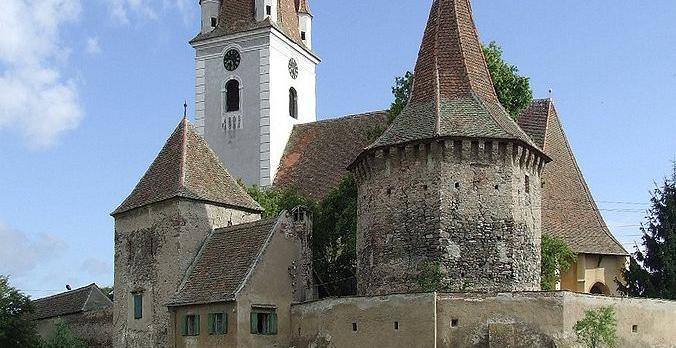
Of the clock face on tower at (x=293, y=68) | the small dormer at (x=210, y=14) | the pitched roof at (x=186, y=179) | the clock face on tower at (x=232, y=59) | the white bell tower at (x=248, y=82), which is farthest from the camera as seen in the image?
the clock face on tower at (x=293, y=68)

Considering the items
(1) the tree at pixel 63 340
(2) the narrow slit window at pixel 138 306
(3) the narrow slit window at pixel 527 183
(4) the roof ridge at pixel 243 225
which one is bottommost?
(1) the tree at pixel 63 340

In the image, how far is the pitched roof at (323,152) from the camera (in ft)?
183

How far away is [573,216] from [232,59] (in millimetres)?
26517

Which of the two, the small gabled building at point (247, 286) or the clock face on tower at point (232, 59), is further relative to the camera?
the clock face on tower at point (232, 59)

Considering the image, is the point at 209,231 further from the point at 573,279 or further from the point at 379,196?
the point at 573,279

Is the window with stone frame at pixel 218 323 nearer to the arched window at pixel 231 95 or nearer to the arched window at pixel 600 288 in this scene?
the arched window at pixel 600 288

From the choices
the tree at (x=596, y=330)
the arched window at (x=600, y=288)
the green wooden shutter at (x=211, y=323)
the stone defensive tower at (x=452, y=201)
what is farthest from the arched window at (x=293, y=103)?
the tree at (x=596, y=330)

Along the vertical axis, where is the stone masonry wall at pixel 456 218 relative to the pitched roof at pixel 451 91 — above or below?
below

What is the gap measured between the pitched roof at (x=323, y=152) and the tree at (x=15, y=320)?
14.5 metres

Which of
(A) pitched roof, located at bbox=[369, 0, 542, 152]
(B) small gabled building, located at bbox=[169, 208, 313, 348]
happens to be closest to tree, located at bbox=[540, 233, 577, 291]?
(A) pitched roof, located at bbox=[369, 0, 542, 152]

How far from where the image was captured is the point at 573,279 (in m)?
42.9

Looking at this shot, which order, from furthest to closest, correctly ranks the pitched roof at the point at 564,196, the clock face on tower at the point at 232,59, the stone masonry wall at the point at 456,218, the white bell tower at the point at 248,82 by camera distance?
the clock face on tower at the point at 232,59 → the white bell tower at the point at 248,82 → the pitched roof at the point at 564,196 → the stone masonry wall at the point at 456,218

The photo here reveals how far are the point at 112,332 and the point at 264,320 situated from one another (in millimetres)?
9446

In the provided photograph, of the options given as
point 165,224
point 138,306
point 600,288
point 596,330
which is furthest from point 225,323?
point 600,288
